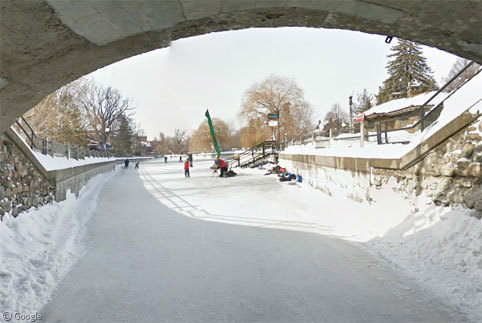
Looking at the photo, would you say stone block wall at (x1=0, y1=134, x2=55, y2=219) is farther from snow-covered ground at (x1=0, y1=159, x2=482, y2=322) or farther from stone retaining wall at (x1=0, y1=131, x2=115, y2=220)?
snow-covered ground at (x1=0, y1=159, x2=482, y2=322)

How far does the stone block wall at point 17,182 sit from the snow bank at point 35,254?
0.21 metres

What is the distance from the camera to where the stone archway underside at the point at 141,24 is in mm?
1708

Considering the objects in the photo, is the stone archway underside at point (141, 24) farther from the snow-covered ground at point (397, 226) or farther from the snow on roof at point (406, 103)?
the snow on roof at point (406, 103)

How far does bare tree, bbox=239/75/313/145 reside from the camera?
33.7 meters

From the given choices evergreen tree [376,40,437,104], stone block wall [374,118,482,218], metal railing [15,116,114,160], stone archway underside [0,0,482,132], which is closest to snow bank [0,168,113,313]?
stone archway underside [0,0,482,132]

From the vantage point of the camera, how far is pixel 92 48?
206 centimetres

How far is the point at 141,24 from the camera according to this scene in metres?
1.90

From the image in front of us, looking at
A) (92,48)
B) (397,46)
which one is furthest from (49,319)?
(397,46)

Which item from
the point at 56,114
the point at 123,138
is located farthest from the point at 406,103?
the point at 123,138

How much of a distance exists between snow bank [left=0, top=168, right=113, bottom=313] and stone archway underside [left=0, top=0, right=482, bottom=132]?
6.98ft

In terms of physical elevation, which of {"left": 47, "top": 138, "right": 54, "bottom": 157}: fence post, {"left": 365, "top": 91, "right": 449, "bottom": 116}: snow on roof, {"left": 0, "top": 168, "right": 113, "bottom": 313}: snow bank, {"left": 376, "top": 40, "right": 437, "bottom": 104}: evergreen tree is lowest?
{"left": 0, "top": 168, "right": 113, "bottom": 313}: snow bank

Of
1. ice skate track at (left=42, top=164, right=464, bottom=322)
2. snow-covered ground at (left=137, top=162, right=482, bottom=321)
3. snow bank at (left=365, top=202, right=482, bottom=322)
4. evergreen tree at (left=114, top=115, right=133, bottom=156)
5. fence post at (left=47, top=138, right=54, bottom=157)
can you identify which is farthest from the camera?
evergreen tree at (left=114, top=115, right=133, bottom=156)

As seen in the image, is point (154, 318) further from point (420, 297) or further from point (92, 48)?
point (420, 297)

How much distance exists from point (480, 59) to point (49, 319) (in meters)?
5.31
